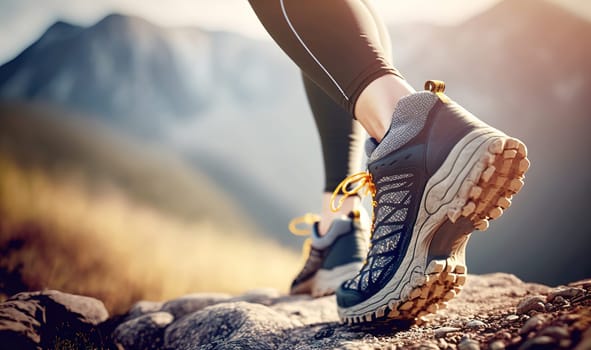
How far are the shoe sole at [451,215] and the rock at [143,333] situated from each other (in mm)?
538

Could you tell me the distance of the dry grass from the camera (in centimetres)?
142

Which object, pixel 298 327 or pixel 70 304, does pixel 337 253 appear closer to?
pixel 298 327

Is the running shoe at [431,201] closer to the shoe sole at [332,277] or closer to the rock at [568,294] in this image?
the rock at [568,294]

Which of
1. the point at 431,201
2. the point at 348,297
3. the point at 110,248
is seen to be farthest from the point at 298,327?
the point at 110,248

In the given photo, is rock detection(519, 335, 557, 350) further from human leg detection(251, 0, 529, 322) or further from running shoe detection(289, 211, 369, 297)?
running shoe detection(289, 211, 369, 297)

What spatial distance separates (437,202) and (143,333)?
79 centimetres

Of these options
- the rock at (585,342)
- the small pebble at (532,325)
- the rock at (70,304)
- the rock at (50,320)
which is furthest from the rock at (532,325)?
the rock at (70,304)

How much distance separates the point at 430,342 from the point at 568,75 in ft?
7.16

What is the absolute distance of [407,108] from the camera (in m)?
0.80

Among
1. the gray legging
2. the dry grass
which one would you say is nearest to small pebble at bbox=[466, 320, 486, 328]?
the gray legging

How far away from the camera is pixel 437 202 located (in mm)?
759

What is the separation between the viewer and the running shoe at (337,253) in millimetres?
1267

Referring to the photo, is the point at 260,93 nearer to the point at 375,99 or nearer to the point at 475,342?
the point at 375,99

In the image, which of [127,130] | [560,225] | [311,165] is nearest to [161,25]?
[127,130]
